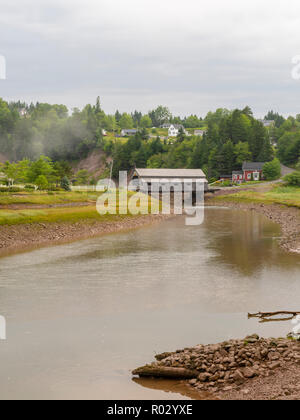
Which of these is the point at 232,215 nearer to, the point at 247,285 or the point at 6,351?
the point at 247,285

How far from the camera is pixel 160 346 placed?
17.7 m

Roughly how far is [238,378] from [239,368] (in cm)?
60

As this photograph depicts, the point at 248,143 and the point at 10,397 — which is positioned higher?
the point at 248,143

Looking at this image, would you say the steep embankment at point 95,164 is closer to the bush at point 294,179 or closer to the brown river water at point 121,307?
the bush at point 294,179

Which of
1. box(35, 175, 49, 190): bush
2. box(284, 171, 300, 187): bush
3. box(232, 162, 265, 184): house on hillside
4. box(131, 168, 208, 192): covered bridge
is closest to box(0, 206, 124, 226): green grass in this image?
box(35, 175, 49, 190): bush

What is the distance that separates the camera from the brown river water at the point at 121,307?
49.9 feet

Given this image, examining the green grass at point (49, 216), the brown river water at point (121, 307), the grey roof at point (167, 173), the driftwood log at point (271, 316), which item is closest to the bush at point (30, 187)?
the green grass at point (49, 216)

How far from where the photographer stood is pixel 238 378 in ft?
46.4

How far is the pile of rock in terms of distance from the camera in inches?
562

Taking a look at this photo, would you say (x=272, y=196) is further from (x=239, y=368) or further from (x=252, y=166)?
(x=239, y=368)

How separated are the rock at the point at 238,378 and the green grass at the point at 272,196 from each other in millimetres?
66730

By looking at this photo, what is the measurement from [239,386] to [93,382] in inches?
186

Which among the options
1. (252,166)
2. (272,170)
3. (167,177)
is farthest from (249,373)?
(252,166)

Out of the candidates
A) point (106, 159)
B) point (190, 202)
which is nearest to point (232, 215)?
point (190, 202)
